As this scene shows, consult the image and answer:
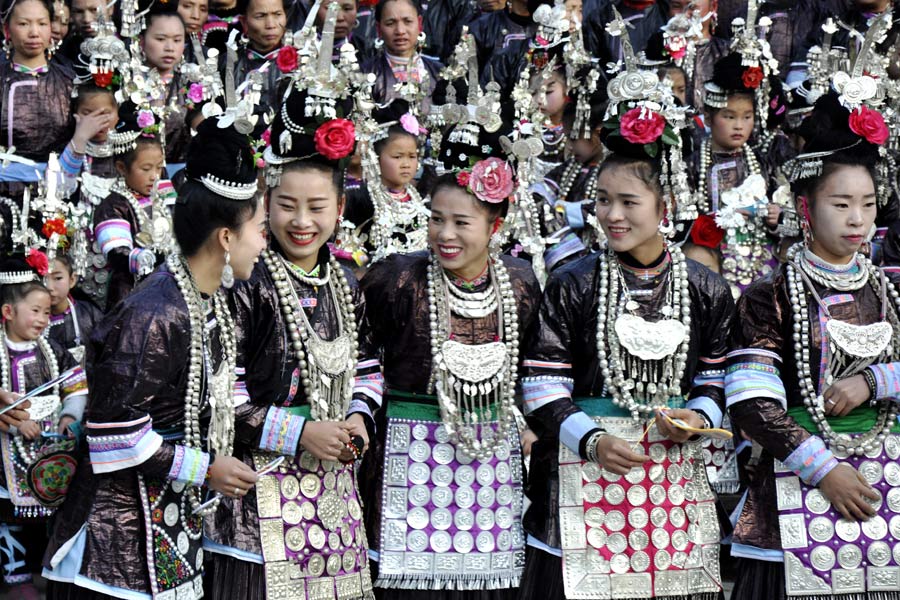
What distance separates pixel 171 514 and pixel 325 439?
1.76 feet

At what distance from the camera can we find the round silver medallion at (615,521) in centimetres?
458

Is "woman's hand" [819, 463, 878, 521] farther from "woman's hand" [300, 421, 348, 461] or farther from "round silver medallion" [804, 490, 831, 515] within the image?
"woman's hand" [300, 421, 348, 461]

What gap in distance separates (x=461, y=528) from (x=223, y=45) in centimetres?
531

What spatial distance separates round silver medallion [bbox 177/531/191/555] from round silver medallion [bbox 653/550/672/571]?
152cm

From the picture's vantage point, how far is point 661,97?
15.5ft

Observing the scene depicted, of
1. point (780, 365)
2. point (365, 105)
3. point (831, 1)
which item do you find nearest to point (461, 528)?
point (780, 365)

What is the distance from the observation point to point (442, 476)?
4.77 meters

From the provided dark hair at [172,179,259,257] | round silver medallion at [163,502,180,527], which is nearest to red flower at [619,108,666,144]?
dark hair at [172,179,259,257]

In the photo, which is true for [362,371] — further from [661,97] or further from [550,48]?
[550,48]

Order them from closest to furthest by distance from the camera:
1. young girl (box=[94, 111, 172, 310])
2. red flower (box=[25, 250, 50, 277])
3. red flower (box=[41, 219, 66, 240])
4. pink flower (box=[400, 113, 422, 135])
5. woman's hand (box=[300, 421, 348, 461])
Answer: woman's hand (box=[300, 421, 348, 461])
red flower (box=[25, 250, 50, 277])
red flower (box=[41, 219, 66, 240])
pink flower (box=[400, 113, 422, 135])
young girl (box=[94, 111, 172, 310])

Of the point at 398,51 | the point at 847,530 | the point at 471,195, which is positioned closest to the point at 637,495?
the point at 847,530

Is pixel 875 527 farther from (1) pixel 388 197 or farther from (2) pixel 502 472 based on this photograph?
→ (1) pixel 388 197

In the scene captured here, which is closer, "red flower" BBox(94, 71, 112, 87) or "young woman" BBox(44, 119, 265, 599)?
"young woman" BBox(44, 119, 265, 599)

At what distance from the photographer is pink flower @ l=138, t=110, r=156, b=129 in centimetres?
752
